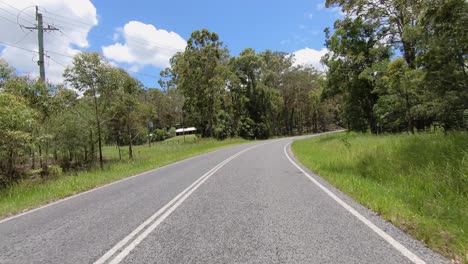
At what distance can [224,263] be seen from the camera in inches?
156

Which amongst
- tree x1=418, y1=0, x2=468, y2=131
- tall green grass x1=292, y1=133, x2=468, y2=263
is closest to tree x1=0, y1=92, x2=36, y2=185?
tall green grass x1=292, y1=133, x2=468, y2=263

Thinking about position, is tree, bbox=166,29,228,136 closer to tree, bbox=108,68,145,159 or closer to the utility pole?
tree, bbox=108,68,145,159

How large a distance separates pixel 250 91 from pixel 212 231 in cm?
6460

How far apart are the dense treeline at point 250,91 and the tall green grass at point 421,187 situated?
3.86 metres

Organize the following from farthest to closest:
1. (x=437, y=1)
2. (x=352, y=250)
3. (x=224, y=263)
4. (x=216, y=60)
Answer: (x=216, y=60), (x=437, y=1), (x=352, y=250), (x=224, y=263)

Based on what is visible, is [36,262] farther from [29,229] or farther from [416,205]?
[416,205]

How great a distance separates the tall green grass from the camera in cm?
460

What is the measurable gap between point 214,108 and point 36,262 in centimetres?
5110

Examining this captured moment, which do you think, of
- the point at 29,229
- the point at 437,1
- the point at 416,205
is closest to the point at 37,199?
the point at 29,229

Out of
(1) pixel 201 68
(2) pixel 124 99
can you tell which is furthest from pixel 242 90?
(2) pixel 124 99

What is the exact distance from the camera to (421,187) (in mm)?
7418

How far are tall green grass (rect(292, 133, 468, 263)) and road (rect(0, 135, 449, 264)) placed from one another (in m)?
0.27

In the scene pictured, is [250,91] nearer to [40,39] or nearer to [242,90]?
[242,90]

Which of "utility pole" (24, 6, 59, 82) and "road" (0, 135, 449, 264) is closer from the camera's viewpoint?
"road" (0, 135, 449, 264)
